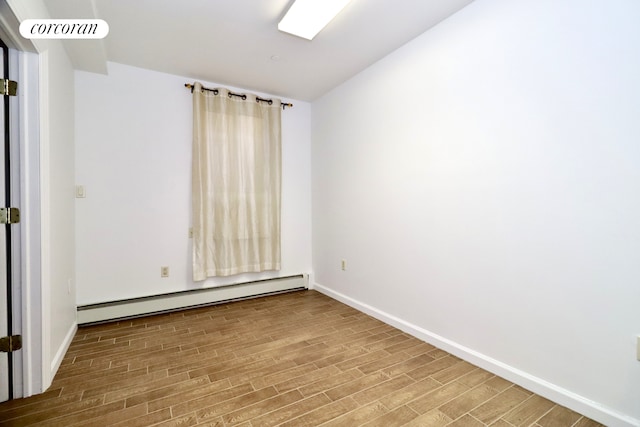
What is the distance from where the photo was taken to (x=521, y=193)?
6.04 ft

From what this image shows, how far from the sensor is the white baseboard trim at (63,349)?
6.27ft

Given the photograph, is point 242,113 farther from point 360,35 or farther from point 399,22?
point 399,22

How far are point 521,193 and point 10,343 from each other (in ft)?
10.5

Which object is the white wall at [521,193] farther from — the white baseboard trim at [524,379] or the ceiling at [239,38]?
the ceiling at [239,38]

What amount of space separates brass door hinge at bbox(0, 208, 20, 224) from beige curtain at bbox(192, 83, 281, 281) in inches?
63.6

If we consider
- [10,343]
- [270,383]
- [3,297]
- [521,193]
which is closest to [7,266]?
[3,297]

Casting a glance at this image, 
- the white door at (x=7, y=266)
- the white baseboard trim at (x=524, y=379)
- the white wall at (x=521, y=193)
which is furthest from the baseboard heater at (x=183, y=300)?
the white baseboard trim at (x=524, y=379)

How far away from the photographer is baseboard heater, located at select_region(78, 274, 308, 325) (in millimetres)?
2822

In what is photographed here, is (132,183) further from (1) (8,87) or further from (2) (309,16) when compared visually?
(2) (309,16)

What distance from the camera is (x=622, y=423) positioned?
57.1 inches

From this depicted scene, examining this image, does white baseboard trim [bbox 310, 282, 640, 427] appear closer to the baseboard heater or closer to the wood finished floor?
the wood finished floor

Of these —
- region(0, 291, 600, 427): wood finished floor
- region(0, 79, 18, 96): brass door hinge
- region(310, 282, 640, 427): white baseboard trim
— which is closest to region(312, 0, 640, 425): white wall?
region(310, 282, 640, 427): white baseboard trim

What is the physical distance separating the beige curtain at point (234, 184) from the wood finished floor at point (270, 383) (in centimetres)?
92

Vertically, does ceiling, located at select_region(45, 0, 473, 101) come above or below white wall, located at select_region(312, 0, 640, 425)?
above
